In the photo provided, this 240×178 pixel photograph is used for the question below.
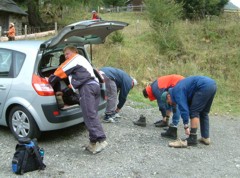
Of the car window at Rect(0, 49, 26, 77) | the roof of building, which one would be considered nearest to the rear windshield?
the car window at Rect(0, 49, 26, 77)

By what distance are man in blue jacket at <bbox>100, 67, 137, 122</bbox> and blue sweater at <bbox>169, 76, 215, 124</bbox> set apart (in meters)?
1.48

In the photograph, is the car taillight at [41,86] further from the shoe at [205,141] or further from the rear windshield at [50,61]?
the shoe at [205,141]

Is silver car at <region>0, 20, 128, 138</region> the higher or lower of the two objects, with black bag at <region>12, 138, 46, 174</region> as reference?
higher

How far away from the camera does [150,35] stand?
1698 centimetres

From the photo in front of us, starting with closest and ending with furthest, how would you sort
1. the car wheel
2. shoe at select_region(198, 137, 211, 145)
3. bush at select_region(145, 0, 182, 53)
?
the car wheel
shoe at select_region(198, 137, 211, 145)
bush at select_region(145, 0, 182, 53)

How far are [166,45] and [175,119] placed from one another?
902cm

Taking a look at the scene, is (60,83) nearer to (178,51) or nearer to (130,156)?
(130,156)

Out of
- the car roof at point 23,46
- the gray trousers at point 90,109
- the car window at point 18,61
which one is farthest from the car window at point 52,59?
the gray trousers at point 90,109

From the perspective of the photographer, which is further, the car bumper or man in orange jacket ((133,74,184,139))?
man in orange jacket ((133,74,184,139))

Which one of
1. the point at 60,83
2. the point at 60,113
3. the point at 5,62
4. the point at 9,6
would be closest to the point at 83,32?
the point at 60,83

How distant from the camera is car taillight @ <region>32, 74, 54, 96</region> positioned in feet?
17.3

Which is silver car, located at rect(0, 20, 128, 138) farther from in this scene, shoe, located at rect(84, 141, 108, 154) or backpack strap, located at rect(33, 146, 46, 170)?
backpack strap, located at rect(33, 146, 46, 170)

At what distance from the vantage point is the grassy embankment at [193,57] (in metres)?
11.2

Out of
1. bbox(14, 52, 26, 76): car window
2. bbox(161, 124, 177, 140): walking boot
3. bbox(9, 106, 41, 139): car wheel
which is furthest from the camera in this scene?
bbox(161, 124, 177, 140): walking boot
